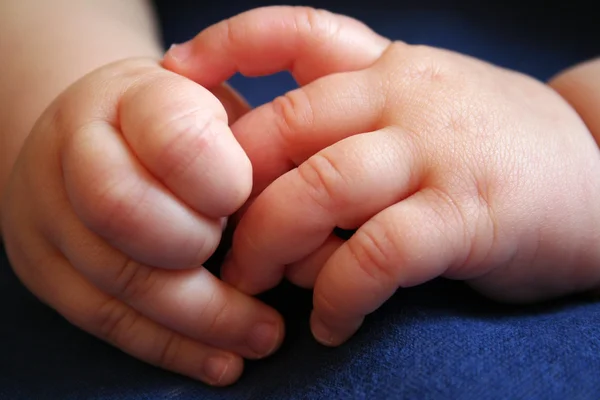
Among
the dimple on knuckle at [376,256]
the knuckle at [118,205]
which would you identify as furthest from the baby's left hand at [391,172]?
the knuckle at [118,205]

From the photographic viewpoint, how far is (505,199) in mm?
513

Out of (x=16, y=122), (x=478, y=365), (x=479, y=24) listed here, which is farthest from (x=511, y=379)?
(x=479, y=24)

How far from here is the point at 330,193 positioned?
487 millimetres

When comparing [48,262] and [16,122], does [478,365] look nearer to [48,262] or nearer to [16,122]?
[48,262]

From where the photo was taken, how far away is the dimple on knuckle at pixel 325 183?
0.49 metres

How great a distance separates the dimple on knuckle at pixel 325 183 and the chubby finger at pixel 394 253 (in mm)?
35

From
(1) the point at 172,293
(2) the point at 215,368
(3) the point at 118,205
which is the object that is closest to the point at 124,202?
(3) the point at 118,205

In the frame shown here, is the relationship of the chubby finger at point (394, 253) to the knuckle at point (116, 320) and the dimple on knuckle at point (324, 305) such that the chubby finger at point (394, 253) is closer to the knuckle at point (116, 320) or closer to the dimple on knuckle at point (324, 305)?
the dimple on knuckle at point (324, 305)

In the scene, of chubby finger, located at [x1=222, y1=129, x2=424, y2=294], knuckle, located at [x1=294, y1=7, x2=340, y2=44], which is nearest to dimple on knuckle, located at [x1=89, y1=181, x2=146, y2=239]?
chubby finger, located at [x1=222, y1=129, x2=424, y2=294]

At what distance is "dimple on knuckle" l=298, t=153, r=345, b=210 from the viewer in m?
0.49

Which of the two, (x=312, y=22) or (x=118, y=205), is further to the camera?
(x=312, y=22)

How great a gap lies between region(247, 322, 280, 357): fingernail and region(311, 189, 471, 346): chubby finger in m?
0.10

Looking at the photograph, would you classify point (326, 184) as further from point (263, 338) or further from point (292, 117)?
point (263, 338)

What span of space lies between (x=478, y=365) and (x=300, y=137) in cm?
26
